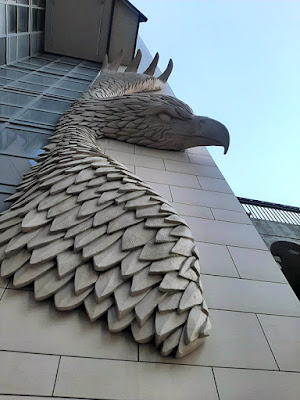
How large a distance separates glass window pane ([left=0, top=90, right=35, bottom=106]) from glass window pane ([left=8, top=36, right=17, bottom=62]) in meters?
3.02

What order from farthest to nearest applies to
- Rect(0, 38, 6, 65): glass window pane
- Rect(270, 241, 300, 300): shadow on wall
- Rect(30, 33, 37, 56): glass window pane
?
1. Rect(30, 33, 37, 56): glass window pane
2. Rect(270, 241, 300, 300): shadow on wall
3. Rect(0, 38, 6, 65): glass window pane

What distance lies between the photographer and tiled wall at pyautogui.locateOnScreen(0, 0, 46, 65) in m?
6.44

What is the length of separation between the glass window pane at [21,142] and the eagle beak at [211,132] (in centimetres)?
203

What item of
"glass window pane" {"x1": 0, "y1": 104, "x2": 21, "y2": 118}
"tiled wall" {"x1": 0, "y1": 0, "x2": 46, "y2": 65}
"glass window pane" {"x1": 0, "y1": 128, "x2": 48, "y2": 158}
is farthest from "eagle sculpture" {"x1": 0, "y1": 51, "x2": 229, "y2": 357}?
"tiled wall" {"x1": 0, "y1": 0, "x2": 46, "y2": 65}

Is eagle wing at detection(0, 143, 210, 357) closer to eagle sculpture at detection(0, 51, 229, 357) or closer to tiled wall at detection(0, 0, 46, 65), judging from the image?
eagle sculpture at detection(0, 51, 229, 357)

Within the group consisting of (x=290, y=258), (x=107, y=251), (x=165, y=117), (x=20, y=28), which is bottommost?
(x=290, y=258)

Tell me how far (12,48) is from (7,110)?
4453 millimetres

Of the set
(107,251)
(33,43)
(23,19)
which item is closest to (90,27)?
(33,43)

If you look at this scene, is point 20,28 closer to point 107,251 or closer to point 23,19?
point 23,19

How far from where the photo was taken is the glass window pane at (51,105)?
4.44 m

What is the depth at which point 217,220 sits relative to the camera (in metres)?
2.76

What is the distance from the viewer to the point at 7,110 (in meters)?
3.93

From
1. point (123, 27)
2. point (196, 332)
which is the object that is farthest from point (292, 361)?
point (123, 27)

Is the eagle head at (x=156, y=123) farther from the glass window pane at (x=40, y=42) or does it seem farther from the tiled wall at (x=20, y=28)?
the glass window pane at (x=40, y=42)
